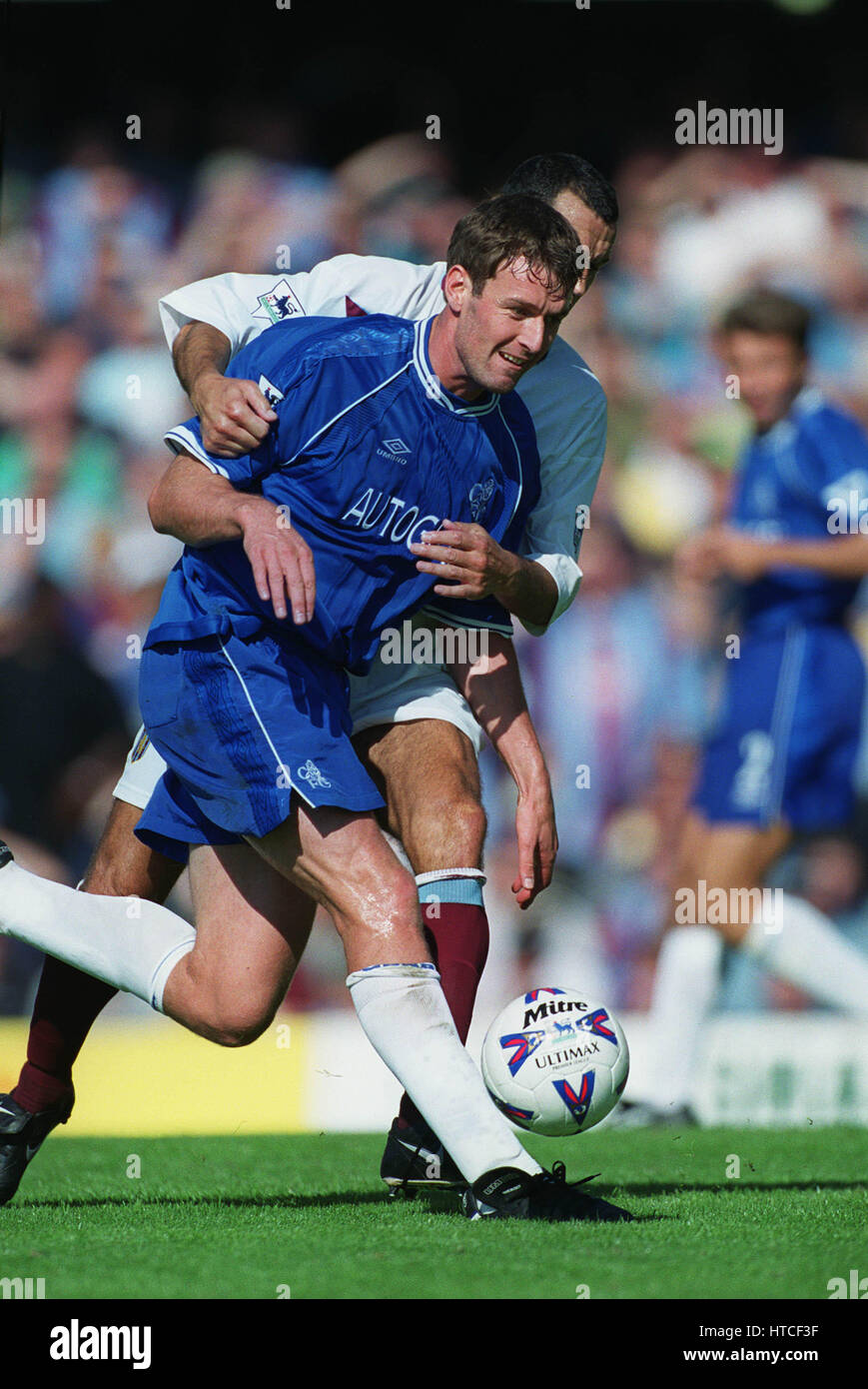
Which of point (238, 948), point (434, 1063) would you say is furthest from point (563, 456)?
point (434, 1063)

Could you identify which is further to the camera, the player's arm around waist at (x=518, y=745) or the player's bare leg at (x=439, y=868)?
the player's bare leg at (x=439, y=868)

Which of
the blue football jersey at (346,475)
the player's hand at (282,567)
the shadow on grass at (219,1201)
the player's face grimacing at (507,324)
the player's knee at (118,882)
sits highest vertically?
the player's face grimacing at (507,324)

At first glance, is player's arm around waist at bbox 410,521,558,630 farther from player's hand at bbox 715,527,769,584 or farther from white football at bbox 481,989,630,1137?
player's hand at bbox 715,527,769,584

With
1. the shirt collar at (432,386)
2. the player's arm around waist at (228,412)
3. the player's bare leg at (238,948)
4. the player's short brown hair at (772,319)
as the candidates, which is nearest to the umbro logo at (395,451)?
the shirt collar at (432,386)

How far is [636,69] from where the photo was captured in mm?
9117

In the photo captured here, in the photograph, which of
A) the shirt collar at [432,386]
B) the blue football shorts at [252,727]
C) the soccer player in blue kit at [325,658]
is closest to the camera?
the soccer player in blue kit at [325,658]

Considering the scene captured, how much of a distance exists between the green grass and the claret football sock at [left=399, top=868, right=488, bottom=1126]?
490 millimetres

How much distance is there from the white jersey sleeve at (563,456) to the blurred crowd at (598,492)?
151 inches

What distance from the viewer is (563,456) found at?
436 centimetres

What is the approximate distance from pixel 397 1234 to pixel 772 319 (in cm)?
584

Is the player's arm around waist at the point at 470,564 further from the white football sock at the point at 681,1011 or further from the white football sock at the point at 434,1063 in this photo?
the white football sock at the point at 681,1011

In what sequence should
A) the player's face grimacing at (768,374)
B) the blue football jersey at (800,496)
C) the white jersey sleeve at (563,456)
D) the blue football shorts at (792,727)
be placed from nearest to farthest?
the white jersey sleeve at (563,456) < the blue football shorts at (792,727) < the blue football jersey at (800,496) < the player's face grimacing at (768,374)

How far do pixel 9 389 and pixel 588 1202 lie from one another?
246 inches

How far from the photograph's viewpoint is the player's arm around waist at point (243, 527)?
3.28 metres
